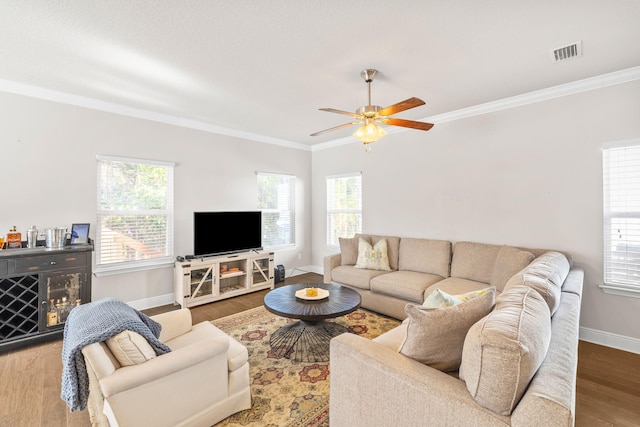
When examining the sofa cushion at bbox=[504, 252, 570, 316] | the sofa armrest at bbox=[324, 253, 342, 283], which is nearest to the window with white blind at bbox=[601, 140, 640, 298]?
the sofa cushion at bbox=[504, 252, 570, 316]

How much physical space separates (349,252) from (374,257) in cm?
47

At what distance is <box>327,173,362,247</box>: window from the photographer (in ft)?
17.6

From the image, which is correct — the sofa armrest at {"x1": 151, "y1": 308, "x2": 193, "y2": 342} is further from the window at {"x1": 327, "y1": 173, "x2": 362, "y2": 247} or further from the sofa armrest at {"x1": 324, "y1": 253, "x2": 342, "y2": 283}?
the window at {"x1": 327, "y1": 173, "x2": 362, "y2": 247}

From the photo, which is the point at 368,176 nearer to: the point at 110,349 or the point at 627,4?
the point at 627,4

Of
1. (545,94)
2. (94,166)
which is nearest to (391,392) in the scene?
(545,94)

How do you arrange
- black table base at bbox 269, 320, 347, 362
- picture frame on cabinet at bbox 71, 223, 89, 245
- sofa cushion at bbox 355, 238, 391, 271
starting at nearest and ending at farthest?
1. black table base at bbox 269, 320, 347, 362
2. picture frame on cabinet at bbox 71, 223, 89, 245
3. sofa cushion at bbox 355, 238, 391, 271

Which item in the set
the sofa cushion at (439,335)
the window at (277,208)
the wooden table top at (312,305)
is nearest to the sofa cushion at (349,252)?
the wooden table top at (312,305)

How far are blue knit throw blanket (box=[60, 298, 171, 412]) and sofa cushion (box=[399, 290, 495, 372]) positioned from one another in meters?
1.46

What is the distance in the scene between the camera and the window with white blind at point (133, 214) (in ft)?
12.2

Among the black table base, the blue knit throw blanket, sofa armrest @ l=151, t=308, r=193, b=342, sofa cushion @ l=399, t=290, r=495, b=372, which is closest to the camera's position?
sofa cushion @ l=399, t=290, r=495, b=372

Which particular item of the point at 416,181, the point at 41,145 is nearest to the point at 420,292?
the point at 416,181

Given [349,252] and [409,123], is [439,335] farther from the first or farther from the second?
[349,252]

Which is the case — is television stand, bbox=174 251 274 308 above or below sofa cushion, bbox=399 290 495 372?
below

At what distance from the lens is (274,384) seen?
7.61 ft
